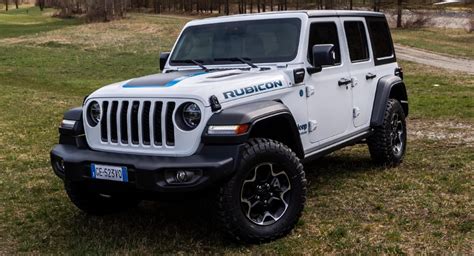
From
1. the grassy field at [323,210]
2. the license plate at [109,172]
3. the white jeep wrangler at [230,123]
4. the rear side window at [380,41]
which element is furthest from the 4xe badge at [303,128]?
the rear side window at [380,41]

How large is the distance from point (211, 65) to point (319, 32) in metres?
1.12

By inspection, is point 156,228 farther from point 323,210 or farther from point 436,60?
point 436,60

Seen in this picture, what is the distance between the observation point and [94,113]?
5051 mm

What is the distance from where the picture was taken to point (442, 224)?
5188mm

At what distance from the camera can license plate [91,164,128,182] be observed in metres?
4.55

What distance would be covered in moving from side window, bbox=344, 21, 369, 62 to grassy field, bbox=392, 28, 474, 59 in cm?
2105

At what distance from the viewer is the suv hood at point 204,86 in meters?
4.60

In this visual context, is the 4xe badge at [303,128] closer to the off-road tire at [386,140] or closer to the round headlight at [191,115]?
the round headlight at [191,115]

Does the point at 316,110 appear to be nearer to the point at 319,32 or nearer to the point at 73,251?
the point at 319,32

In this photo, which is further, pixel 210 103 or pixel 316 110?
pixel 316 110

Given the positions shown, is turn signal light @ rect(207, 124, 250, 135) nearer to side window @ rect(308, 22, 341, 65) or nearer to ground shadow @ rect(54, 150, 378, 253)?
ground shadow @ rect(54, 150, 378, 253)

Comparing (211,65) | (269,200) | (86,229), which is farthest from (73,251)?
(211,65)

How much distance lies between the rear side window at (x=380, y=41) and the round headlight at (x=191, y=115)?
10.5ft

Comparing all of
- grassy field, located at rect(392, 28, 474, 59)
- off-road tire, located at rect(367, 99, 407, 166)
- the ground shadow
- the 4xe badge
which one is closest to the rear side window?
off-road tire, located at rect(367, 99, 407, 166)
